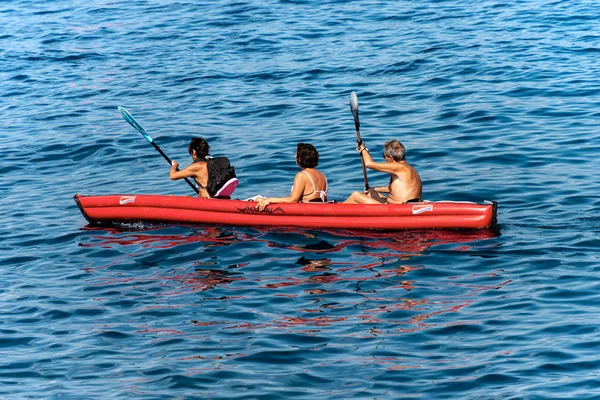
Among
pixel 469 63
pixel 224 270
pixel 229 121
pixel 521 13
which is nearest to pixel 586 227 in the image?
pixel 224 270

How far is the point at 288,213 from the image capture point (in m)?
12.0

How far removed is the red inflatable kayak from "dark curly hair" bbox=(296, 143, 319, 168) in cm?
52

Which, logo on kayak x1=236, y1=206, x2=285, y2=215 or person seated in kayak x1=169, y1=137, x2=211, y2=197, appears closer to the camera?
logo on kayak x1=236, y1=206, x2=285, y2=215

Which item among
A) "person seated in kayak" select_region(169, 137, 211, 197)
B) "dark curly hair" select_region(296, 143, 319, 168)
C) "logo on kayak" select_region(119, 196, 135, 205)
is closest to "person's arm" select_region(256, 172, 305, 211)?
"dark curly hair" select_region(296, 143, 319, 168)

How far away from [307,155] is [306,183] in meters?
0.43

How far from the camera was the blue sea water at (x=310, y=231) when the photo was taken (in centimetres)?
823

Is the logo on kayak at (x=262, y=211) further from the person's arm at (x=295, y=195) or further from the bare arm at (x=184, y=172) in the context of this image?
the bare arm at (x=184, y=172)

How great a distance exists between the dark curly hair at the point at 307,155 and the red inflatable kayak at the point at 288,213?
0.52m

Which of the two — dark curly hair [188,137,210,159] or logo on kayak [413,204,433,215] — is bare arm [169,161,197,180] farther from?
logo on kayak [413,204,433,215]

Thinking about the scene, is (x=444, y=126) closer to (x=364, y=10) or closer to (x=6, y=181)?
(x=6, y=181)

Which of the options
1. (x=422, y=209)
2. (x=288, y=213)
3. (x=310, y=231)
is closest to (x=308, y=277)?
(x=310, y=231)

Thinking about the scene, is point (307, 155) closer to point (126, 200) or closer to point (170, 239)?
point (170, 239)

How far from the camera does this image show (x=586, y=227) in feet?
37.1

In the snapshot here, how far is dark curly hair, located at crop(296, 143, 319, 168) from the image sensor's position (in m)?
11.8
